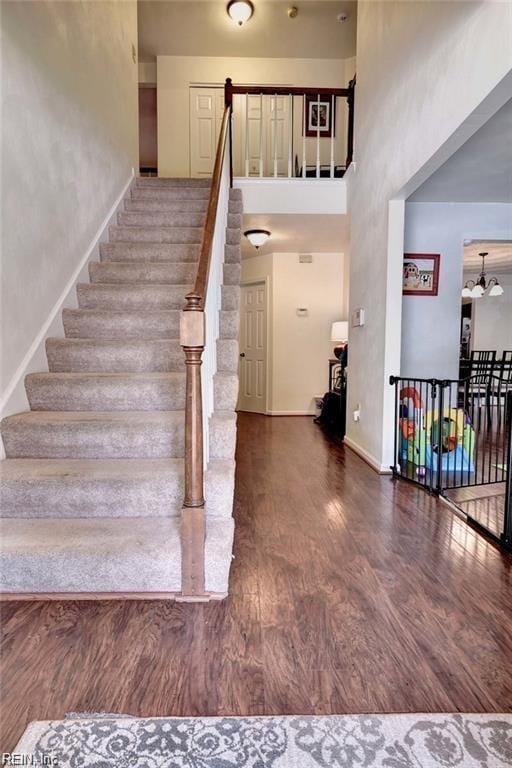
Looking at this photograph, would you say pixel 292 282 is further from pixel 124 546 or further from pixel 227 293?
pixel 124 546

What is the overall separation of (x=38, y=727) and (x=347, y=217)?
15.9 ft

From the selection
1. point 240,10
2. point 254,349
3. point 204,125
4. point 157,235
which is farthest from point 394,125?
point 204,125

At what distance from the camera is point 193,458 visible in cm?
162

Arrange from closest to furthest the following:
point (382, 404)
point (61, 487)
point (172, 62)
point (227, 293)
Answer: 1. point (61, 487)
2. point (227, 293)
3. point (382, 404)
4. point (172, 62)

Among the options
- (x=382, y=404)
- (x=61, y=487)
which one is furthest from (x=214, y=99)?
(x=61, y=487)

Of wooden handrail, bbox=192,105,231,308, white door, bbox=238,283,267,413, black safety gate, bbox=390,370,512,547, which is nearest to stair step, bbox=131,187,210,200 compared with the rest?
wooden handrail, bbox=192,105,231,308

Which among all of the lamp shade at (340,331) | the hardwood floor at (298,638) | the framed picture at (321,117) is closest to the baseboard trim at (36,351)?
the hardwood floor at (298,638)

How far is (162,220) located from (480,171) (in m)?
2.72

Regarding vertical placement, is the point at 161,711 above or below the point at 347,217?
below

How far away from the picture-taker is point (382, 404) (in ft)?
11.2

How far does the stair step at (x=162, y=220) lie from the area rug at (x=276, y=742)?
3743 millimetres

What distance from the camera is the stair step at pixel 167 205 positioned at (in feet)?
13.7

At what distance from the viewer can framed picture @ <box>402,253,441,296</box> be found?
13.3 feet

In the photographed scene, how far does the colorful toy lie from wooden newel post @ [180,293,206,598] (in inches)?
89.4
